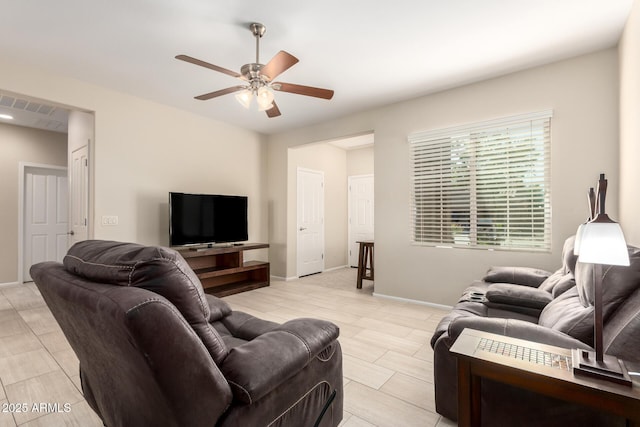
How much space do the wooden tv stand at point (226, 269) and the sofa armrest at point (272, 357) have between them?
3144 mm

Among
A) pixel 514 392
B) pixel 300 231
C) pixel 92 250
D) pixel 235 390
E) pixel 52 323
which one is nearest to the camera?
pixel 235 390

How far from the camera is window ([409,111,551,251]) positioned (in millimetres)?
3137

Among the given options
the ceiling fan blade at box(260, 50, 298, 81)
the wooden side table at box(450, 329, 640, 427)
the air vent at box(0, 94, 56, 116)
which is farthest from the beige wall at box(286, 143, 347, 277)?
the wooden side table at box(450, 329, 640, 427)

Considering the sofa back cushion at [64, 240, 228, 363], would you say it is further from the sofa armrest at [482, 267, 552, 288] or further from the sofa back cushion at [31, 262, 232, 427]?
the sofa armrest at [482, 267, 552, 288]

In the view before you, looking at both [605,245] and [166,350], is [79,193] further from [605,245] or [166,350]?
[605,245]

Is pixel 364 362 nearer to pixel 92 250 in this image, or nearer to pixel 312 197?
pixel 92 250

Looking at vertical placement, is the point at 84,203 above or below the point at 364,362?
above

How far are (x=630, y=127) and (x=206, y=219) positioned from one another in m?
4.66

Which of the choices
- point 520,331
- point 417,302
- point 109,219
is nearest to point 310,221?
point 417,302

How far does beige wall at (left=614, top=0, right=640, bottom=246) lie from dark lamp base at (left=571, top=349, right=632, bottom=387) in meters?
1.53

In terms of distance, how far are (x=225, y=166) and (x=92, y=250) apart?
3.98 metres

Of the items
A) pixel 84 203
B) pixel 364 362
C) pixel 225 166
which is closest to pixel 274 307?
pixel 364 362

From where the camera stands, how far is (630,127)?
7.55ft

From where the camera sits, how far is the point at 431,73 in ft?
10.7
